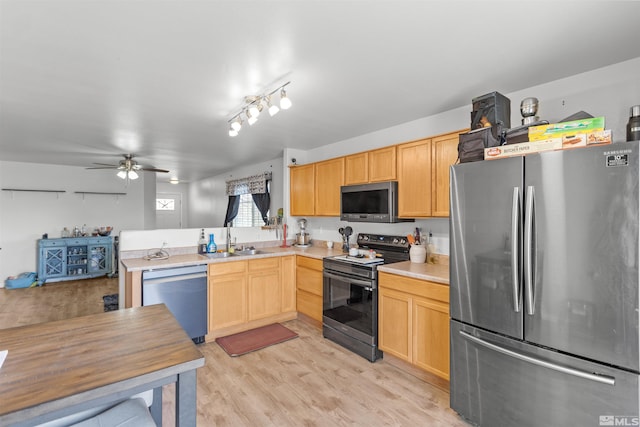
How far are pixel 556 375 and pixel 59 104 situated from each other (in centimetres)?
Result: 430

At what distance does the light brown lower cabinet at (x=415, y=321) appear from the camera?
7.57 feet

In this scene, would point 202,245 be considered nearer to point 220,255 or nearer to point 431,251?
point 220,255

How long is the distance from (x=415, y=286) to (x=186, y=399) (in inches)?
73.5

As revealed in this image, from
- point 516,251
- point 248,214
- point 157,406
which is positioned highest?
point 248,214

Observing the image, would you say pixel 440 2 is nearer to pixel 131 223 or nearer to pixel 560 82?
pixel 560 82

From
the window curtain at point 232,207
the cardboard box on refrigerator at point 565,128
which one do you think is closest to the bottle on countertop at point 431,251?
the cardboard box on refrigerator at point 565,128

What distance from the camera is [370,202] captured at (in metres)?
3.24

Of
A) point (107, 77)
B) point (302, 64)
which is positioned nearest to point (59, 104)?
point (107, 77)

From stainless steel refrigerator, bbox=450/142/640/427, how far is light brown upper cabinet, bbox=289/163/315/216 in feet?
7.64

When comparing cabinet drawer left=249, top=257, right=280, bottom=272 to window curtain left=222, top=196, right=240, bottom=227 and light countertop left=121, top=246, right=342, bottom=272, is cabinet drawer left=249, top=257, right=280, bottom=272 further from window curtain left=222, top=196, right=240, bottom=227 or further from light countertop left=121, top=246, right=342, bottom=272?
window curtain left=222, top=196, right=240, bottom=227

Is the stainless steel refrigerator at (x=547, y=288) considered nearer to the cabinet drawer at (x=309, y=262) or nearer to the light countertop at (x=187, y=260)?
the cabinet drawer at (x=309, y=262)

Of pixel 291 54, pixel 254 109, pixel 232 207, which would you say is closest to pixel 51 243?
pixel 232 207

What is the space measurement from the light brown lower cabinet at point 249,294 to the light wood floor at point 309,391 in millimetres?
352

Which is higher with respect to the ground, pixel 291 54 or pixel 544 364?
pixel 291 54
